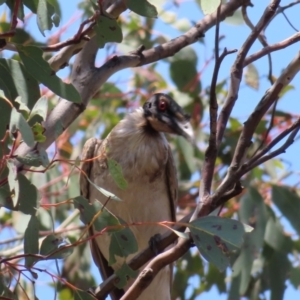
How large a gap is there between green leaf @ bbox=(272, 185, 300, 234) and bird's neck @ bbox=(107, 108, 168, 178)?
0.77m

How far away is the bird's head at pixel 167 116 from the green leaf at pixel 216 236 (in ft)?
5.45

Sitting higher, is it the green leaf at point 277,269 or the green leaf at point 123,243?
the green leaf at point 277,269

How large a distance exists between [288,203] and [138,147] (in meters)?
0.95

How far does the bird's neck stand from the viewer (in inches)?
171

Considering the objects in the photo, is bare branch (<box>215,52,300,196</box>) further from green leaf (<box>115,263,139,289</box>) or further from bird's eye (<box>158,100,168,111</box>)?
bird's eye (<box>158,100,168,111</box>)

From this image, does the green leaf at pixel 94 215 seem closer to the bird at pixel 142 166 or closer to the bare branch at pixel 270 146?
the bare branch at pixel 270 146

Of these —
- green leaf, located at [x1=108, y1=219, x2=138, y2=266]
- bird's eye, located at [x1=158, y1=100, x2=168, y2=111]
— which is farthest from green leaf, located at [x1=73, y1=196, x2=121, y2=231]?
bird's eye, located at [x1=158, y1=100, x2=168, y2=111]

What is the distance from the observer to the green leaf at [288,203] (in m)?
4.59

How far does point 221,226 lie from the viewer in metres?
2.44

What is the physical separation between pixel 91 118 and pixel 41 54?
355cm

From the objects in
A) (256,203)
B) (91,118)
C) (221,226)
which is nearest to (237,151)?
(221,226)

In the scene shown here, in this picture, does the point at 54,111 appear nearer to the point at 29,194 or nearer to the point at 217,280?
the point at 29,194

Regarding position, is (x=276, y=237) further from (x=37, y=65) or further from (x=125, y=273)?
(x=37, y=65)

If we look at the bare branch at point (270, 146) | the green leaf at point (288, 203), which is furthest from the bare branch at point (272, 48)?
the green leaf at point (288, 203)
